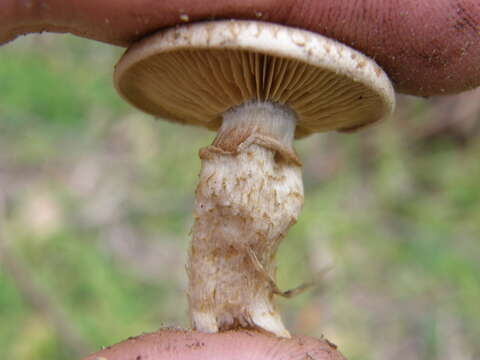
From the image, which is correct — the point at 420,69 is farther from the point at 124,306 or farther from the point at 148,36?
the point at 124,306

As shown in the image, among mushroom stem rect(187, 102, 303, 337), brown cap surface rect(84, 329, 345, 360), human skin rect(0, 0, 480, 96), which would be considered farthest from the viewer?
mushroom stem rect(187, 102, 303, 337)

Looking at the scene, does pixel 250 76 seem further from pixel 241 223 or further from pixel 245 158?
pixel 241 223

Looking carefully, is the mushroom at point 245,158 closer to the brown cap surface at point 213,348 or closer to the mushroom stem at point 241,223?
the mushroom stem at point 241,223

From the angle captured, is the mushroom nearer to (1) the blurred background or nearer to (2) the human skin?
(2) the human skin

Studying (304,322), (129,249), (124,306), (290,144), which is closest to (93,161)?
(129,249)

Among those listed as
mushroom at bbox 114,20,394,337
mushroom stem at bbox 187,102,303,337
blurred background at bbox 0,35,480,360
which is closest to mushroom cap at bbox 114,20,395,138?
mushroom at bbox 114,20,394,337

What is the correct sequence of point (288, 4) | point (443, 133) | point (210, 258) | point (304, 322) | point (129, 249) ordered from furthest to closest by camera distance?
1. point (443, 133)
2. point (129, 249)
3. point (304, 322)
4. point (210, 258)
5. point (288, 4)

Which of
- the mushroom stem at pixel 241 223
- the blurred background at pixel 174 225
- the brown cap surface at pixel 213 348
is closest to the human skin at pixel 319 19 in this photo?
the mushroom stem at pixel 241 223
